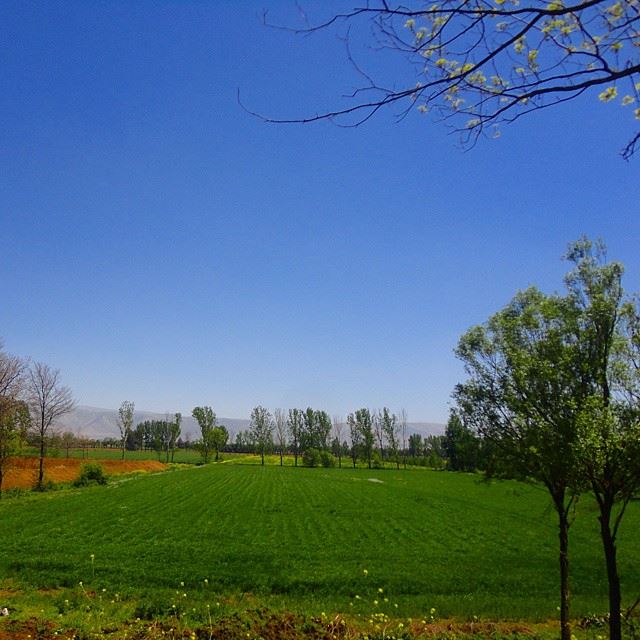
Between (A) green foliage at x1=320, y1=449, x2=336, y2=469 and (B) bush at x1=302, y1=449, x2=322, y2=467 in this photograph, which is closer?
(B) bush at x1=302, y1=449, x2=322, y2=467

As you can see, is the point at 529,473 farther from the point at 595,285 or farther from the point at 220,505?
the point at 220,505

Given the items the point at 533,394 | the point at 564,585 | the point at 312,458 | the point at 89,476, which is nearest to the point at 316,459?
the point at 312,458

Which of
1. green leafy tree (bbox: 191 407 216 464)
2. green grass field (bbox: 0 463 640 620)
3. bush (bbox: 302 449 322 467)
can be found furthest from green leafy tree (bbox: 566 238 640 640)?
green leafy tree (bbox: 191 407 216 464)

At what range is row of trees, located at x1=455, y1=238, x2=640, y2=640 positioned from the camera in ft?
23.6

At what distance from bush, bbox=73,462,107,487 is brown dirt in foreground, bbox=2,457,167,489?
3.74 m

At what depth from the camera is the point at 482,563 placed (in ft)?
53.4

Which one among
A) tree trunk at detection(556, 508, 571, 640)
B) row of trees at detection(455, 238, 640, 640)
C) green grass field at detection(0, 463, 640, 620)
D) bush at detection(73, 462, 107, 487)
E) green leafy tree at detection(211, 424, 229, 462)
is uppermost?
row of trees at detection(455, 238, 640, 640)

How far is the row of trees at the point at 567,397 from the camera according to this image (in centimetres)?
720

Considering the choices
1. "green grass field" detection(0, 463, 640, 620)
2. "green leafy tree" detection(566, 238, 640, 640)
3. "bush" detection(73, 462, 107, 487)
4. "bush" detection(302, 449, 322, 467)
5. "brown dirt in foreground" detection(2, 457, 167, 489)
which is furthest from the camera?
"bush" detection(302, 449, 322, 467)

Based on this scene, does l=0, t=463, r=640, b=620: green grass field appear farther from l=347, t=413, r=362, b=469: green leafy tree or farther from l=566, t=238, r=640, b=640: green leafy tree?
l=347, t=413, r=362, b=469: green leafy tree

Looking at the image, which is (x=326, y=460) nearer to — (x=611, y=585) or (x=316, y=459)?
(x=316, y=459)

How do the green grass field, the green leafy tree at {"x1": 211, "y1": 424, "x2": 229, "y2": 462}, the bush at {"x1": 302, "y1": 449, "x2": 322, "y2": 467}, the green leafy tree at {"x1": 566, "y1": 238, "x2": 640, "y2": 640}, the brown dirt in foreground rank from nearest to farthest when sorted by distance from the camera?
the green leafy tree at {"x1": 566, "y1": 238, "x2": 640, "y2": 640} < the green grass field < the brown dirt in foreground < the bush at {"x1": 302, "y1": 449, "x2": 322, "y2": 467} < the green leafy tree at {"x1": 211, "y1": 424, "x2": 229, "y2": 462}

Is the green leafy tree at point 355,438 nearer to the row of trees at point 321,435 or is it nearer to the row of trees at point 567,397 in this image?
the row of trees at point 321,435

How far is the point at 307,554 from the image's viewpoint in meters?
16.3
